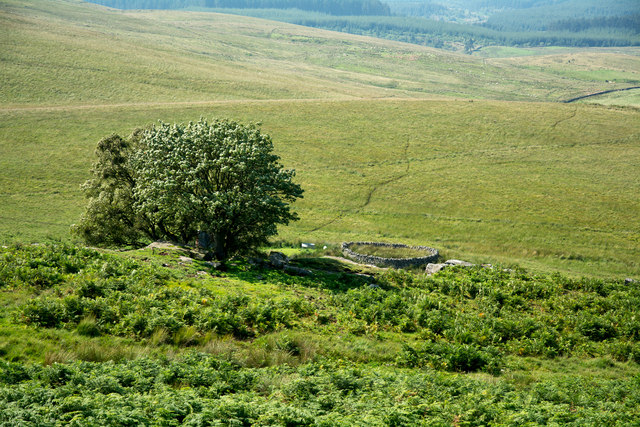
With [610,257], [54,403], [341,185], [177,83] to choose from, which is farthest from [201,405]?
[177,83]

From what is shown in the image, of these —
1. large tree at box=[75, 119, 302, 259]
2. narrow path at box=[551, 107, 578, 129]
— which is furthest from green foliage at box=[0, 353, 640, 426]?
narrow path at box=[551, 107, 578, 129]

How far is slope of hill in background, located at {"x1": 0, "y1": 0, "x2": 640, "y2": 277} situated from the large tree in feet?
32.0

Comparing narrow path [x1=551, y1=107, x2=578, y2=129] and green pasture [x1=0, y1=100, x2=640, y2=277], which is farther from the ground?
narrow path [x1=551, y1=107, x2=578, y2=129]

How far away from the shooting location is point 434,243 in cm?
4709

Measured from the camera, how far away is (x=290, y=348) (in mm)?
16688

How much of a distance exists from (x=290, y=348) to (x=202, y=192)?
15.4 metres

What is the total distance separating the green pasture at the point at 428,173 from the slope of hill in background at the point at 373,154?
0.94 feet

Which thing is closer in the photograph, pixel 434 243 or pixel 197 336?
pixel 197 336

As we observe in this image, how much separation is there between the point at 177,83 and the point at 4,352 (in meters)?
106

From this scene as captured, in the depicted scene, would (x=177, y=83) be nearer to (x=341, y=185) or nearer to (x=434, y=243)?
(x=341, y=185)

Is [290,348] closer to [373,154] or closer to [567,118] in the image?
[373,154]

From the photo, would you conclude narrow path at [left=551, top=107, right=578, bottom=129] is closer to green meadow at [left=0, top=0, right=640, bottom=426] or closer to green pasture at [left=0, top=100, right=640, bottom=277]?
green pasture at [left=0, top=100, right=640, bottom=277]

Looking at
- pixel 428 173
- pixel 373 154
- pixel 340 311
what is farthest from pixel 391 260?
pixel 373 154

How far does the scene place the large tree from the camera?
28.2 meters
